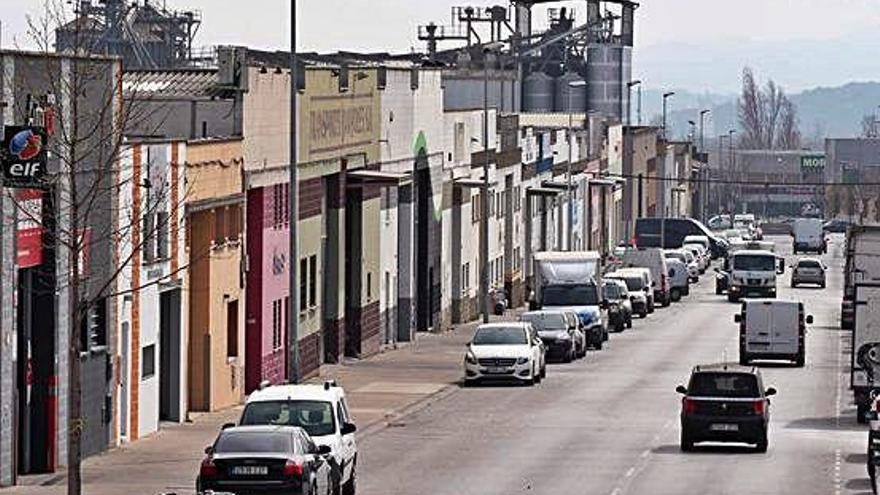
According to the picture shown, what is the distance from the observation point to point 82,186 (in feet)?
133

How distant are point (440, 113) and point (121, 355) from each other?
41.0 m

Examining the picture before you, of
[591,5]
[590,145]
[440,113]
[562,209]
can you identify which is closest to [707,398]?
[440,113]

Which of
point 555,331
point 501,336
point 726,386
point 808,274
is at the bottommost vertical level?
point 808,274

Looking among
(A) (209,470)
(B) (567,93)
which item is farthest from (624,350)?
(B) (567,93)

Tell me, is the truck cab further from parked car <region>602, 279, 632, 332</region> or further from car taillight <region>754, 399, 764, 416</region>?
car taillight <region>754, 399, 764, 416</region>

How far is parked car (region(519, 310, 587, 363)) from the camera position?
Answer: 2739 inches

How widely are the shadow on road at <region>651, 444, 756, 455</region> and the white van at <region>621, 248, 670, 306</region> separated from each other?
58.9 meters

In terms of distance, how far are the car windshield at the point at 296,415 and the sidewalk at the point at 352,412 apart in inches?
59.1

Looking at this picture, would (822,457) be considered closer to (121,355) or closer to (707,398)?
(707,398)

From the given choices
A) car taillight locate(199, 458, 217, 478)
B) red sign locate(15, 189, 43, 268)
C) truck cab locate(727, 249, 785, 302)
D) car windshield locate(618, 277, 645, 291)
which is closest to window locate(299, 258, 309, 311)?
red sign locate(15, 189, 43, 268)

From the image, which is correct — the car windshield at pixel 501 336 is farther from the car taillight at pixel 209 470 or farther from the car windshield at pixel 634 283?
the car windshield at pixel 634 283

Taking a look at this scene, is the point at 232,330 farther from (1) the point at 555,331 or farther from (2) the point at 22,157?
(2) the point at 22,157

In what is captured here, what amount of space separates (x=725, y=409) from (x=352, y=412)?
37.2ft

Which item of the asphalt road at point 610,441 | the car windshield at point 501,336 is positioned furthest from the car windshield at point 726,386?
the car windshield at point 501,336
